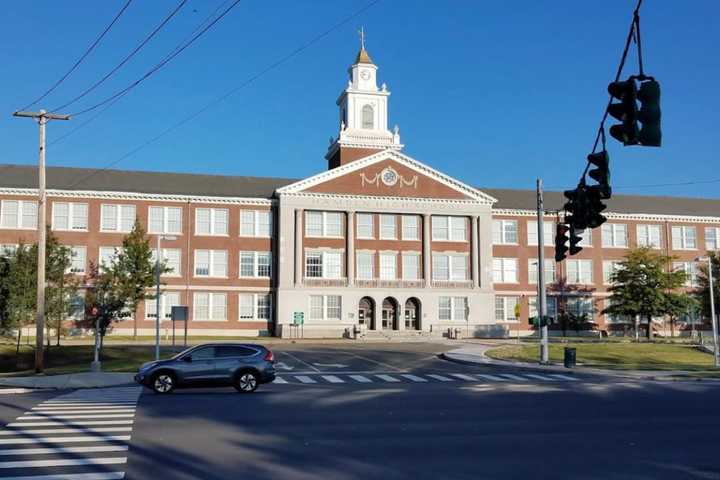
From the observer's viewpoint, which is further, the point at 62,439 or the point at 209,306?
the point at 209,306

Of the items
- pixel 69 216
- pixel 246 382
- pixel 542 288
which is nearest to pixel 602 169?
pixel 246 382

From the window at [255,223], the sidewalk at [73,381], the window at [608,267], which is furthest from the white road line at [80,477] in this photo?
the window at [608,267]

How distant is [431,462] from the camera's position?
479 inches

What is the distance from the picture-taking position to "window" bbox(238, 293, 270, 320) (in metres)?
67.8

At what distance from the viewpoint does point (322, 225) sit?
224 feet

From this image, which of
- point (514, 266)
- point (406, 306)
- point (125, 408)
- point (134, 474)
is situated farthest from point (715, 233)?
point (134, 474)

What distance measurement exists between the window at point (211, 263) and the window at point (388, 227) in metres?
14.3

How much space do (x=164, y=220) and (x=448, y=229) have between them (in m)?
25.6

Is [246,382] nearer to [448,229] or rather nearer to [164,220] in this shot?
[164,220]

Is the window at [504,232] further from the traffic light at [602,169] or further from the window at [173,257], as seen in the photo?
the traffic light at [602,169]

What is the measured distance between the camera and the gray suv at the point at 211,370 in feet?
78.7

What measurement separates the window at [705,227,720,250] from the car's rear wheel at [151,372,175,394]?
69.1 metres

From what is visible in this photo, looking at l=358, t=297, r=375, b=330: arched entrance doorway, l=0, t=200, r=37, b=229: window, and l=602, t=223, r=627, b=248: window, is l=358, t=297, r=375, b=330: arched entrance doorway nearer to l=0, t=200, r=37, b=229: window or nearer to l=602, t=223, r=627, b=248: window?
l=602, t=223, r=627, b=248: window

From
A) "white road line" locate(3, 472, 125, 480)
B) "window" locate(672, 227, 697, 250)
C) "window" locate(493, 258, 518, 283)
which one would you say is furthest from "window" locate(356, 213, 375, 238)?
"white road line" locate(3, 472, 125, 480)
